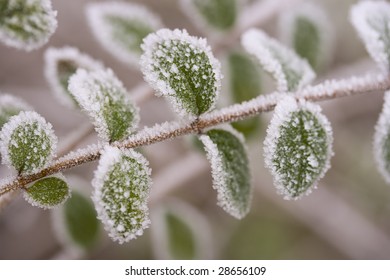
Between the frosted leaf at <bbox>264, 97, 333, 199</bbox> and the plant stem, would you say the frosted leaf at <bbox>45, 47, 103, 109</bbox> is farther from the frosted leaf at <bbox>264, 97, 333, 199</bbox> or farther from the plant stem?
the frosted leaf at <bbox>264, 97, 333, 199</bbox>

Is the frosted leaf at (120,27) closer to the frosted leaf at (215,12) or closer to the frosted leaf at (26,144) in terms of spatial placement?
the frosted leaf at (215,12)

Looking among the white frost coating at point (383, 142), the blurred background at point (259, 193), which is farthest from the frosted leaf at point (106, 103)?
the blurred background at point (259, 193)

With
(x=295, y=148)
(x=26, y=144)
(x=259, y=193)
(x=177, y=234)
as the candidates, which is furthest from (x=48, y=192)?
(x=259, y=193)

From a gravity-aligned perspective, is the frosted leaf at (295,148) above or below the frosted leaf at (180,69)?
below

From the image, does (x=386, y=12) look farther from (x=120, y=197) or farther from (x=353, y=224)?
(x=353, y=224)

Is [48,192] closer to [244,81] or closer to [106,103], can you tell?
[106,103]

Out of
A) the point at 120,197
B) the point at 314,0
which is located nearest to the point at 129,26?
the point at 120,197
